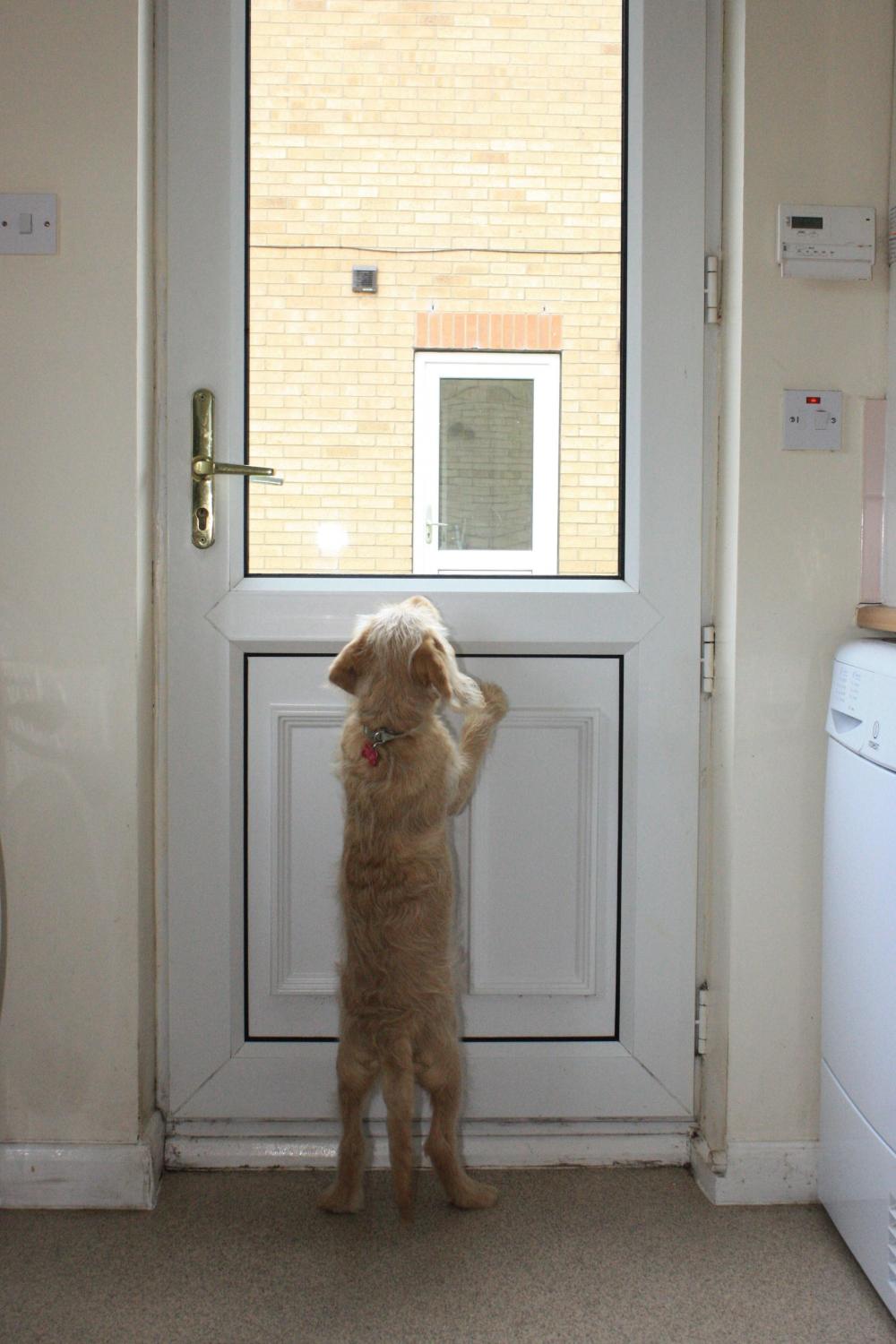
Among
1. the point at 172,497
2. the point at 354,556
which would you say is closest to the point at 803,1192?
the point at 354,556

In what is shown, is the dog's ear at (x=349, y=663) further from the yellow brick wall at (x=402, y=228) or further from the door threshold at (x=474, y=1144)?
the door threshold at (x=474, y=1144)

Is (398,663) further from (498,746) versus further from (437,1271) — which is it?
(437,1271)

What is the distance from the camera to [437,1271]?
1.85 meters

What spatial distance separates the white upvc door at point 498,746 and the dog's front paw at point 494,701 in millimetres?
65

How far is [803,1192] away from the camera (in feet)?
6.81

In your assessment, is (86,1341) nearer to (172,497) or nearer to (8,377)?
(172,497)

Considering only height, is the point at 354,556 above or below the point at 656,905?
above

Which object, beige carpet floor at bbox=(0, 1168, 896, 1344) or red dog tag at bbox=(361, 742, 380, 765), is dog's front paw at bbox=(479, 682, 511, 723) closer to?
red dog tag at bbox=(361, 742, 380, 765)

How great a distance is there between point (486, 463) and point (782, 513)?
57cm

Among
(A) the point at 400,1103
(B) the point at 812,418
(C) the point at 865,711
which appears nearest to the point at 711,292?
(B) the point at 812,418

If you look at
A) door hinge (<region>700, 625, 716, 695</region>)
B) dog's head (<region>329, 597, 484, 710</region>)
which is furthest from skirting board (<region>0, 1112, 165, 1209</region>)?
door hinge (<region>700, 625, 716, 695</region>)

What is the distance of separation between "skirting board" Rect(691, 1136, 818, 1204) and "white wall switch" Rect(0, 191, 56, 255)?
6.81ft

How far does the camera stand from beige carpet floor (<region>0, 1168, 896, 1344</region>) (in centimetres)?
171

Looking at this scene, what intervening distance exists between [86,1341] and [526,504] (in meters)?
1.60
